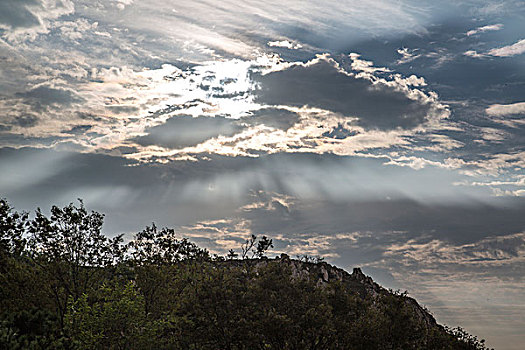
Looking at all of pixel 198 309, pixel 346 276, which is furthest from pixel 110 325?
pixel 346 276

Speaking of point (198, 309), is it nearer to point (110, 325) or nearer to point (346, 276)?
point (110, 325)

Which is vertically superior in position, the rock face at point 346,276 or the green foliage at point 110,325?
the rock face at point 346,276

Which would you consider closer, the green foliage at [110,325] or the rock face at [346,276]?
the green foliage at [110,325]

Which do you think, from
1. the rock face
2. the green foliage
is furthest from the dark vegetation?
the rock face

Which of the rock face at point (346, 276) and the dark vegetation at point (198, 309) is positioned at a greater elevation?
the rock face at point (346, 276)

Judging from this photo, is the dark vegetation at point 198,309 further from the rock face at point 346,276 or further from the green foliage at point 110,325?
the rock face at point 346,276

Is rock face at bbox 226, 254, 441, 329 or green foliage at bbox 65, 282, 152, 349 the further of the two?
rock face at bbox 226, 254, 441, 329

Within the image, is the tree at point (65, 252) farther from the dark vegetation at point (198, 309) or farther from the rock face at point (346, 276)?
the rock face at point (346, 276)

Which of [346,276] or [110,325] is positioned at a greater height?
[346,276]

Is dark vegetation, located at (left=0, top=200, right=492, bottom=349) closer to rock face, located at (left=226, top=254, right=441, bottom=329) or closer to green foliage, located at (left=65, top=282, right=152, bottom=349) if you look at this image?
green foliage, located at (left=65, top=282, right=152, bottom=349)

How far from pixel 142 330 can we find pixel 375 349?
22704mm

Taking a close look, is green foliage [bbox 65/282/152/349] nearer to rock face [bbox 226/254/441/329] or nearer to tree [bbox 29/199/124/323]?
tree [bbox 29/199/124/323]

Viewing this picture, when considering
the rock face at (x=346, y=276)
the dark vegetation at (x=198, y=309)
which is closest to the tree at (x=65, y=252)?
the dark vegetation at (x=198, y=309)

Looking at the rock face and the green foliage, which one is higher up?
the rock face
